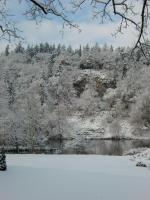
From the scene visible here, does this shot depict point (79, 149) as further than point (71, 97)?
No

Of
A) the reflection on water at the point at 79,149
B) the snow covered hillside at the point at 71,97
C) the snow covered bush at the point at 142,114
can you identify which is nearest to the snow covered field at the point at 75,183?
the snow covered hillside at the point at 71,97

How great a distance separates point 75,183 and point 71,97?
97.6 m

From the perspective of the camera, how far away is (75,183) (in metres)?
14.2

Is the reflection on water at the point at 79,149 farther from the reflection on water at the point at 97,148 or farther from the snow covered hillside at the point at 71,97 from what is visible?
the snow covered hillside at the point at 71,97

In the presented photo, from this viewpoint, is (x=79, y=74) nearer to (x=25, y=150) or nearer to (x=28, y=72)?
(x=28, y=72)

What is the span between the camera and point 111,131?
75.6 metres

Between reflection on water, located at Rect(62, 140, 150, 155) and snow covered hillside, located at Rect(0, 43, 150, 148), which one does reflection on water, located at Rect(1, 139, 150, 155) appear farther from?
snow covered hillside, located at Rect(0, 43, 150, 148)

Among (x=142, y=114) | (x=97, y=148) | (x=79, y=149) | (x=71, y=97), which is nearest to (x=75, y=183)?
(x=79, y=149)

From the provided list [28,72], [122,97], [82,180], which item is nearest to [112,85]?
[122,97]

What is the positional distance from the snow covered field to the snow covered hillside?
4157mm

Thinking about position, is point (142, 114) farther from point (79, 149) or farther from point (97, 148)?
point (79, 149)

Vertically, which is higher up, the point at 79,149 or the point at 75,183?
the point at 75,183

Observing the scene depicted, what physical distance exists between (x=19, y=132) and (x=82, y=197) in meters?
30.3

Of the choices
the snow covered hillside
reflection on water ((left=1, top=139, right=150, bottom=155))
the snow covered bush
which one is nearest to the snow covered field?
the snow covered hillside
